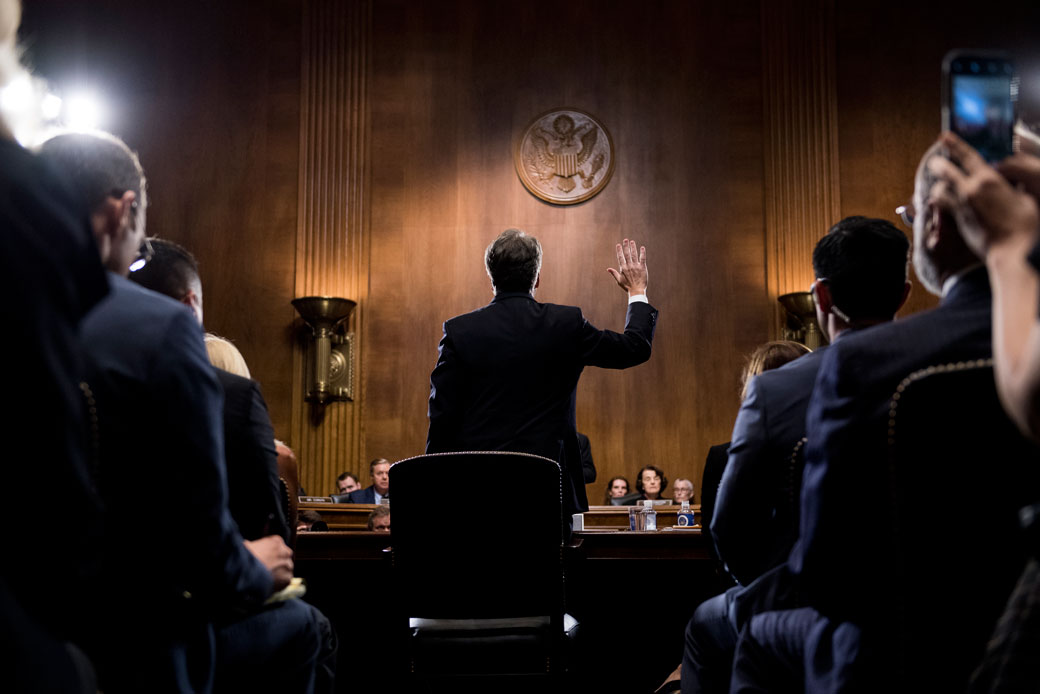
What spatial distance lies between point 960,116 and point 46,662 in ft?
4.74

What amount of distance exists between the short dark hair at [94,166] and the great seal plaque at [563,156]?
7539 mm

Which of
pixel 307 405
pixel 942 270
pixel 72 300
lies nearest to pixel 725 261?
pixel 307 405

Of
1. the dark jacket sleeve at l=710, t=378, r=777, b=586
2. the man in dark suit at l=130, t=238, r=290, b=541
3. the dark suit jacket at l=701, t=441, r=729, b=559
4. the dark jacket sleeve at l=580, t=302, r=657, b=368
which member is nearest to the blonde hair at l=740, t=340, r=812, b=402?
the dark suit jacket at l=701, t=441, r=729, b=559

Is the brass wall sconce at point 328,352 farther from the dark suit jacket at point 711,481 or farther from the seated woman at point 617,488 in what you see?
the dark suit jacket at point 711,481

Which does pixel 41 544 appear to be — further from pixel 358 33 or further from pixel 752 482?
pixel 358 33

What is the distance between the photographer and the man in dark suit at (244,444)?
90.8 inches

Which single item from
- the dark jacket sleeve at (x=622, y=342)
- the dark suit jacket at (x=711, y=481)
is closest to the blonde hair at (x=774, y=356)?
the dark suit jacket at (x=711, y=481)

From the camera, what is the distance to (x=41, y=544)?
43.2 inches

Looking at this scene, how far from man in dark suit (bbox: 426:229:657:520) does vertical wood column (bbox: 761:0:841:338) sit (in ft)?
18.8

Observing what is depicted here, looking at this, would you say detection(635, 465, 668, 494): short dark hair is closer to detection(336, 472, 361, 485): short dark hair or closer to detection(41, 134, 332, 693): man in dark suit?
detection(336, 472, 361, 485): short dark hair

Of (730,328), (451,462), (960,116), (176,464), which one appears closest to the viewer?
(960,116)

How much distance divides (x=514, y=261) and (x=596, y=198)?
569 cm

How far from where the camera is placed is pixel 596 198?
9250mm

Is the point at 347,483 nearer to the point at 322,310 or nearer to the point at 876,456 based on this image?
the point at 322,310
